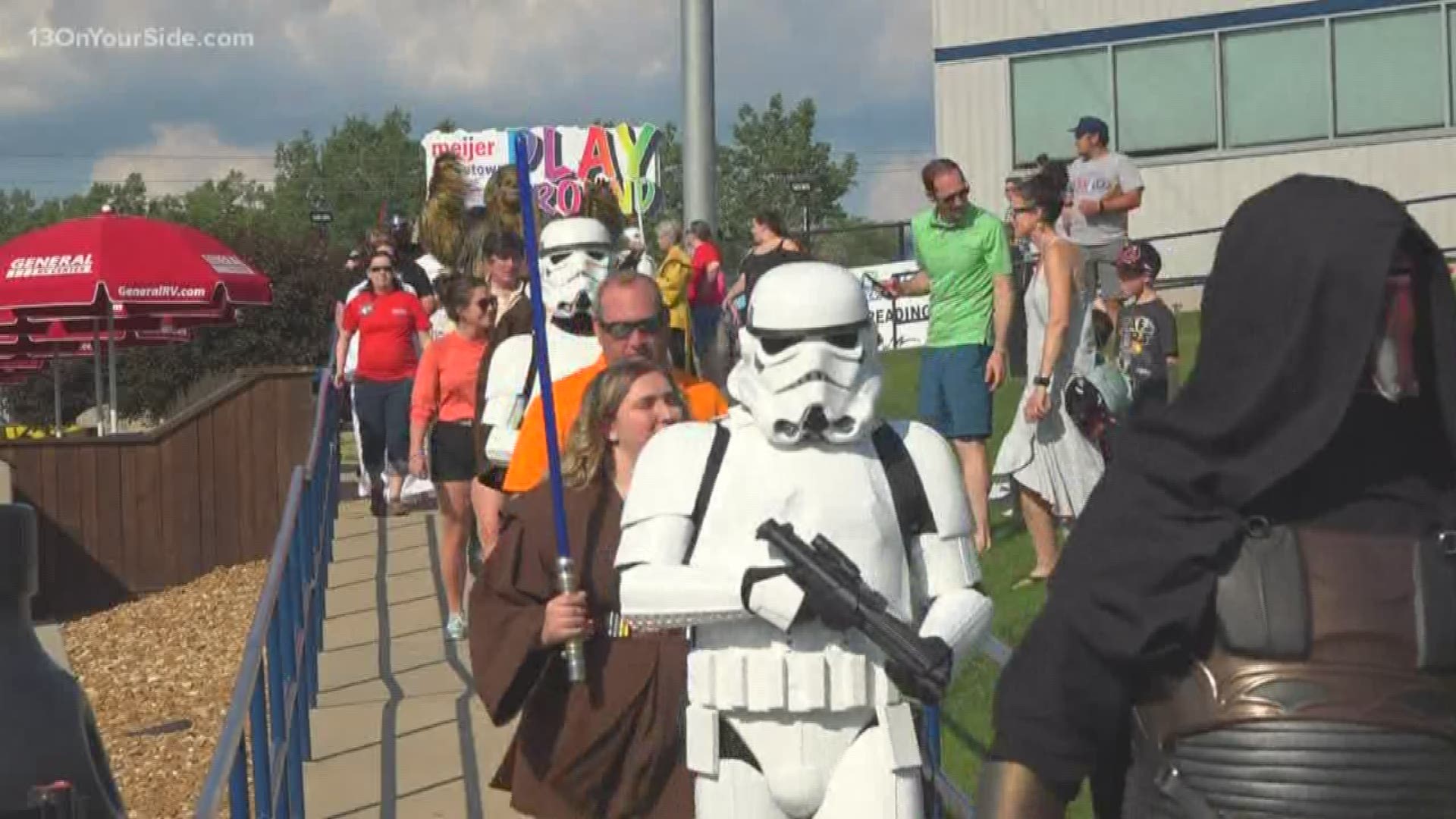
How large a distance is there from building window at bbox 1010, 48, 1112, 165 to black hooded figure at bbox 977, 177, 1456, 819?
26.2m

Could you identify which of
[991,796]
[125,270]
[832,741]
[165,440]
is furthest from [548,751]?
[125,270]

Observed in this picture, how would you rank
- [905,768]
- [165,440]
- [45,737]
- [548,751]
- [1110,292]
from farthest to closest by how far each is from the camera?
[165,440], [1110,292], [548,751], [905,768], [45,737]

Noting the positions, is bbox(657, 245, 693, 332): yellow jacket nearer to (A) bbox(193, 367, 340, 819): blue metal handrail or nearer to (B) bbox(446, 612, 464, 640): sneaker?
(A) bbox(193, 367, 340, 819): blue metal handrail

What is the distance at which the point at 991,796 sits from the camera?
3254 millimetres

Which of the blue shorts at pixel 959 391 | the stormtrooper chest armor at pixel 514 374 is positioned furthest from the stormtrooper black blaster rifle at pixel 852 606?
the blue shorts at pixel 959 391

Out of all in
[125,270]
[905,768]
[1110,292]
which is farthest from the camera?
[125,270]

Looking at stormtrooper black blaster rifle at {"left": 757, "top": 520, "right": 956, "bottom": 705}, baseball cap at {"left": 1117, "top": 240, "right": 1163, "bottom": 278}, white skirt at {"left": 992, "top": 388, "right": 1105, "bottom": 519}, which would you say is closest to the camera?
stormtrooper black blaster rifle at {"left": 757, "top": 520, "right": 956, "bottom": 705}

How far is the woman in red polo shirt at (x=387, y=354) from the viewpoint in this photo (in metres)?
14.2

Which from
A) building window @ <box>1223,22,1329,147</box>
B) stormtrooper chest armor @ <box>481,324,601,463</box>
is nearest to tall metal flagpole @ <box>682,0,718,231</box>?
stormtrooper chest armor @ <box>481,324,601,463</box>

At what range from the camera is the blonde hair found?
637 cm

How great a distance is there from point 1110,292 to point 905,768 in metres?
8.51

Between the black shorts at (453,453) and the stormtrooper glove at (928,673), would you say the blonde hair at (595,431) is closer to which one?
the stormtrooper glove at (928,673)

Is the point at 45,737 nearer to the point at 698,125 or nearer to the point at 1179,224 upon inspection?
the point at 698,125

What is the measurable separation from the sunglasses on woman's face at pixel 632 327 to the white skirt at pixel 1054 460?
3423mm
